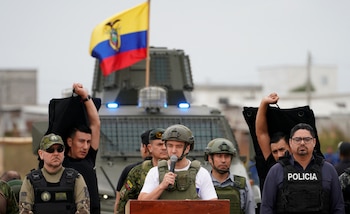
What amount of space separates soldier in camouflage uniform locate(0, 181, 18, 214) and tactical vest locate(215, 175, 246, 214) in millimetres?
2162

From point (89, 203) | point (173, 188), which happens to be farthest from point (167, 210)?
point (89, 203)

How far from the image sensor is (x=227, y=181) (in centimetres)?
1300

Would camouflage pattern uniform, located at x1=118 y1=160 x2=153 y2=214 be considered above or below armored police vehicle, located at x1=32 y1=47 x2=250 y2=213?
below

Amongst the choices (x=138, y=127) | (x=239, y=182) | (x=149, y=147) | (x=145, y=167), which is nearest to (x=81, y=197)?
(x=145, y=167)

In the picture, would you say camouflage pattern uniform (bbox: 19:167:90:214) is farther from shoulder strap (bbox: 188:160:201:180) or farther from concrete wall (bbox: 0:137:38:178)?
concrete wall (bbox: 0:137:38:178)

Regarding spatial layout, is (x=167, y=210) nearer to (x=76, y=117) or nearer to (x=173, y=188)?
(x=173, y=188)

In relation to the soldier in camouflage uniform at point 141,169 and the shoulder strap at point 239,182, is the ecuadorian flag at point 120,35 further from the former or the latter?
the shoulder strap at point 239,182

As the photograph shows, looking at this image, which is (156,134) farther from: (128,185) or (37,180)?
(37,180)

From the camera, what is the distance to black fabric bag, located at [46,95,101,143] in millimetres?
12656

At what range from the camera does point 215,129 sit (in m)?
18.2

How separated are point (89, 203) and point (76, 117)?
1393 mm

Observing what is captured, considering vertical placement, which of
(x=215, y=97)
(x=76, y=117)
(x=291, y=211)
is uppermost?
(x=215, y=97)

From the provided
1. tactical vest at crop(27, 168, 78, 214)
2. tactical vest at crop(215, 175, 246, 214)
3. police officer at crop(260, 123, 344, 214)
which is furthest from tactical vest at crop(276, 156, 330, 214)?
tactical vest at crop(27, 168, 78, 214)

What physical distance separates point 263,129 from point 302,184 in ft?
4.25
